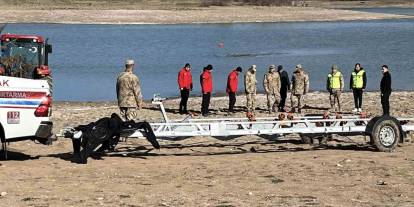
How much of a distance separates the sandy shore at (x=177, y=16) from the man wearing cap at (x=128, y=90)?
70.6 m

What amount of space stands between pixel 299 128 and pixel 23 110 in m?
4.82

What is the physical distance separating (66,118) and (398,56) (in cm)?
2966

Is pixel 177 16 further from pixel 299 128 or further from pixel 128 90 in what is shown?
pixel 299 128

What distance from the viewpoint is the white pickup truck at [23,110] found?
12.9m

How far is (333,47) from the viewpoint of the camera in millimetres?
55781

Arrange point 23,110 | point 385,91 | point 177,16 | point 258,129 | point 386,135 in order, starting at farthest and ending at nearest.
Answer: point 177,16 → point 385,91 → point 386,135 → point 258,129 → point 23,110

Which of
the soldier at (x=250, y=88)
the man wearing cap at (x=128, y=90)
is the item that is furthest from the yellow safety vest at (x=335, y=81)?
the man wearing cap at (x=128, y=90)

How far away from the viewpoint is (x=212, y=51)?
53.0 m

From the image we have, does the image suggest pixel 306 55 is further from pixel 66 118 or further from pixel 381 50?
pixel 66 118

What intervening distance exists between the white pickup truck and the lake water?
16044 mm

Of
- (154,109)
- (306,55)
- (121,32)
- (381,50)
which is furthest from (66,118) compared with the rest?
(121,32)

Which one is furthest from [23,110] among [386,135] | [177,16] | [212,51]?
[177,16]

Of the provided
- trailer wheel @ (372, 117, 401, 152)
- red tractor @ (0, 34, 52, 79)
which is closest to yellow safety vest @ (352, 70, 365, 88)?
trailer wheel @ (372, 117, 401, 152)

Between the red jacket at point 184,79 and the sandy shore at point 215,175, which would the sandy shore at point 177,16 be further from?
the sandy shore at point 215,175
